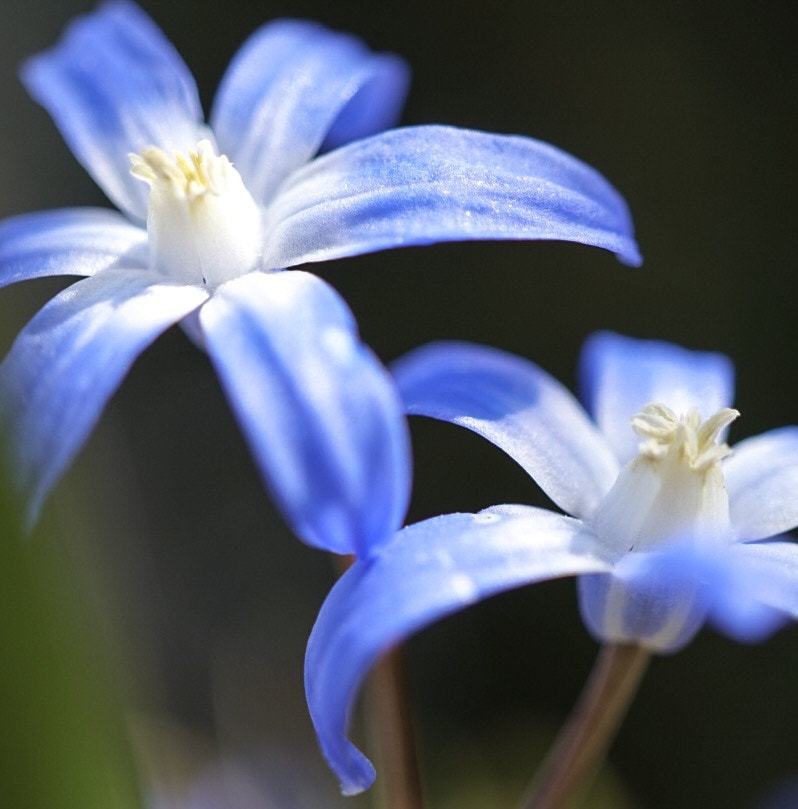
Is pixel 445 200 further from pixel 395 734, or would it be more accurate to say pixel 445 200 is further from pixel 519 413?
pixel 395 734

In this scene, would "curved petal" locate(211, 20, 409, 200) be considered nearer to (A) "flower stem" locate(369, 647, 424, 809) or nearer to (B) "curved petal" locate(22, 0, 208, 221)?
(B) "curved petal" locate(22, 0, 208, 221)

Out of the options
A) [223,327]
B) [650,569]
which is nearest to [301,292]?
[223,327]

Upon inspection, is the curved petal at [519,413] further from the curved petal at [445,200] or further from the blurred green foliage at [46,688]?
the blurred green foliage at [46,688]

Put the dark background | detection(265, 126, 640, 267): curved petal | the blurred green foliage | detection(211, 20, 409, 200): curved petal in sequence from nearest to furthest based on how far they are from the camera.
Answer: the blurred green foliage, detection(265, 126, 640, 267): curved petal, detection(211, 20, 409, 200): curved petal, the dark background

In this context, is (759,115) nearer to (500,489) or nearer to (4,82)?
(500,489)

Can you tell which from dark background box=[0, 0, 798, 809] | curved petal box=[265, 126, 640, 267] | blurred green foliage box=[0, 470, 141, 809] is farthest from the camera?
dark background box=[0, 0, 798, 809]

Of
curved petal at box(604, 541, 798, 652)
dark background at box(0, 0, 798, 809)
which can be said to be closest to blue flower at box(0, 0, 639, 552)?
curved petal at box(604, 541, 798, 652)

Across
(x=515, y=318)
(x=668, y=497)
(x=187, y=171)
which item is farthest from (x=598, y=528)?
(x=515, y=318)
